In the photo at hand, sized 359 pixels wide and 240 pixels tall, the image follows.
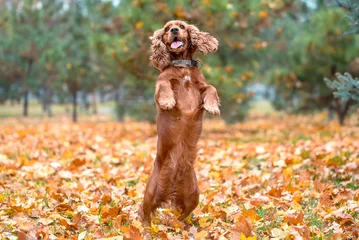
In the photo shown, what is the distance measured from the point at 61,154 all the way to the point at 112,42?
16.8ft

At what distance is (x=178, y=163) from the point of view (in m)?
3.60

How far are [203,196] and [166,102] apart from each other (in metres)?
1.72

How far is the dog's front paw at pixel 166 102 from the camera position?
11.1 feet

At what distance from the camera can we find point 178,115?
11.7 feet

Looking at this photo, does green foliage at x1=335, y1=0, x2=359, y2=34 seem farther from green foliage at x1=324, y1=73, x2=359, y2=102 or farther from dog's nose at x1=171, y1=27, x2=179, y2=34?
dog's nose at x1=171, y1=27, x2=179, y2=34

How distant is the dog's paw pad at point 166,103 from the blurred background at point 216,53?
274 cm

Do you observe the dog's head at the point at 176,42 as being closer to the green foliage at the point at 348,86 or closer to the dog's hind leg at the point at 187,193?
the dog's hind leg at the point at 187,193

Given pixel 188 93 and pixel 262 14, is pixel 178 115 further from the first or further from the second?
pixel 262 14

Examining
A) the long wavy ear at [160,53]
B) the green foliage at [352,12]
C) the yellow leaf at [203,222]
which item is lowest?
the yellow leaf at [203,222]

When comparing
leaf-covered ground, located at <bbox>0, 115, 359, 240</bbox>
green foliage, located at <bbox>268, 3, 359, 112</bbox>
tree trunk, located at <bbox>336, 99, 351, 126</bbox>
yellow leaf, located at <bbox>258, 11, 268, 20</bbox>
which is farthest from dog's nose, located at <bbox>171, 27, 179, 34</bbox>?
tree trunk, located at <bbox>336, 99, 351, 126</bbox>

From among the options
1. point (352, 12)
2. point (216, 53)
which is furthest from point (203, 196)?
point (216, 53)

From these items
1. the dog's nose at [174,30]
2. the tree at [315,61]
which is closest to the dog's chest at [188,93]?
the dog's nose at [174,30]

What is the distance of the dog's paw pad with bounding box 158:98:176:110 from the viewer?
3391mm

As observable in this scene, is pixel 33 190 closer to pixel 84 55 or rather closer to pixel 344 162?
pixel 344 162
